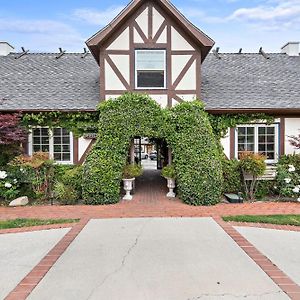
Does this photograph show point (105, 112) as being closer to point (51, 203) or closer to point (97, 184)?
point (97, 184)

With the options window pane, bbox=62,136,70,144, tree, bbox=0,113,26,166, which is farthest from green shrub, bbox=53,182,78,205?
tree, bbox=0,113,26,166

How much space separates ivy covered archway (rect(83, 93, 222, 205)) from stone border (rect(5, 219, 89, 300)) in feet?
10.4

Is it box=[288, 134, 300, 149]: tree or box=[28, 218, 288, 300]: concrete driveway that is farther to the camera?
box=[288, 134, 300, 149]: tree

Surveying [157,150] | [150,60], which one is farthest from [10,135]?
[157,150]

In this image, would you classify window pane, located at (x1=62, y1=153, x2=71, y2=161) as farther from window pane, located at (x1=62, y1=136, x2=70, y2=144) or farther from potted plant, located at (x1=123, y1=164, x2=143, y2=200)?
potted plant, located at (x1=123, y1=164, x2=143, y2=200)

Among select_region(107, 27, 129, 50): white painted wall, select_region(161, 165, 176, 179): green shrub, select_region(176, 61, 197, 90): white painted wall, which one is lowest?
select_region(161, 165, 176, 179): green shrub

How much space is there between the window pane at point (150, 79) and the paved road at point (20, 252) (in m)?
5.98

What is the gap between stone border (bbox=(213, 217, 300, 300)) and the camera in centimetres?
419

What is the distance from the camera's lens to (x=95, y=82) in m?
13.1

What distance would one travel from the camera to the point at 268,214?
8.55 m

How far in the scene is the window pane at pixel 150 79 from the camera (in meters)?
11.2

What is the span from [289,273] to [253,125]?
7.61m

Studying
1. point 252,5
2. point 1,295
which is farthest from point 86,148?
point 252,5

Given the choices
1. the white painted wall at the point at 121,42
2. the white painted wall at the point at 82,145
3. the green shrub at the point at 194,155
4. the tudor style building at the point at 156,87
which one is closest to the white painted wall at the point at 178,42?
the tudor style building at the point at 156,87
